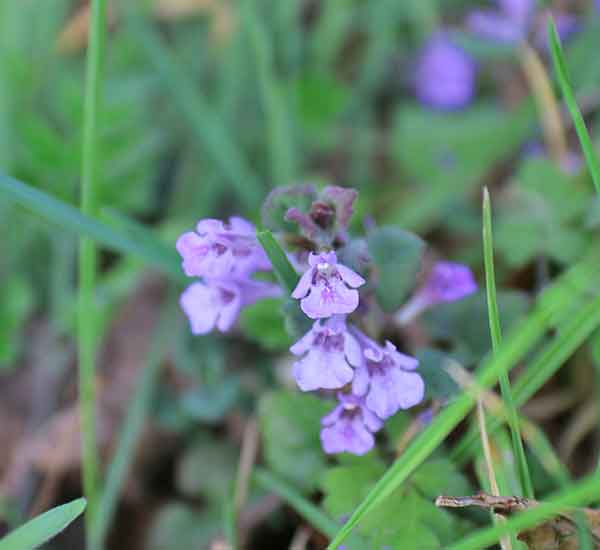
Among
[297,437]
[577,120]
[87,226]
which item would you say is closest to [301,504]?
[297,437]

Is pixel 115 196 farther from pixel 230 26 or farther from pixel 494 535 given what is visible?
pixel 494 535

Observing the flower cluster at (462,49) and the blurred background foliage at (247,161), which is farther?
the flower cluster at (462,49)

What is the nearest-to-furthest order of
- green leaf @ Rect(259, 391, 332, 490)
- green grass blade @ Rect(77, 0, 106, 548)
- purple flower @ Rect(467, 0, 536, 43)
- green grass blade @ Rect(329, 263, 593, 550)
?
green grass blade @ Rect(329, 263, 593, 550), green grass blade @ Rect(77, 0, 106, 548), green leaf @ Rect(259, 391, 332, 490), purple flower @ Rect(467, 0, 536, 43)

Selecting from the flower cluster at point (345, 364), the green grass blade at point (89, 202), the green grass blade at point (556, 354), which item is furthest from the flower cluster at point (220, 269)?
the green grass blade at point (556, 354)

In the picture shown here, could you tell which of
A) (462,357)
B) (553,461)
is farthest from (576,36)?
(553,461)

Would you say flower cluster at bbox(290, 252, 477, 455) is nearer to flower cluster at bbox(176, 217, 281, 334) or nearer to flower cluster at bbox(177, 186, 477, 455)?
flower cluster at bbox(177, 186, 477, 455)

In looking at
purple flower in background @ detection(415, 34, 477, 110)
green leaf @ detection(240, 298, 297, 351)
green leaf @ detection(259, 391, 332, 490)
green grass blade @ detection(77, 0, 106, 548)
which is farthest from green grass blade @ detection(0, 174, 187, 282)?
purple flower in background @ detection(415, 34, 477, 110)

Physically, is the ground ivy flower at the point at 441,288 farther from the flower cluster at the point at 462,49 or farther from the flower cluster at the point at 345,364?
the flower cluster at the point at 462,49
